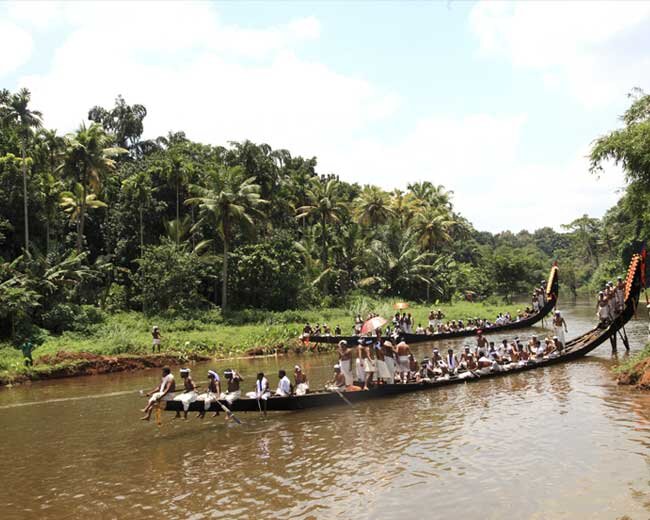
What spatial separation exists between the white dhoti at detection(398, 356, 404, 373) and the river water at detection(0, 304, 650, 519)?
105 cm

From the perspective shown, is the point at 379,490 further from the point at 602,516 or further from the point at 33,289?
the point at 33,289

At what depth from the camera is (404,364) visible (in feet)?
61.4

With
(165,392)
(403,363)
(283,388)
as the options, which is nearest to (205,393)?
(165,392)

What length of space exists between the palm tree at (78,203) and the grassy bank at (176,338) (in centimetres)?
748

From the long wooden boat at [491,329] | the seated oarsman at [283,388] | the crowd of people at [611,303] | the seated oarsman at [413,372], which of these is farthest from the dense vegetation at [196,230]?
the seated oarsman at [283,388]

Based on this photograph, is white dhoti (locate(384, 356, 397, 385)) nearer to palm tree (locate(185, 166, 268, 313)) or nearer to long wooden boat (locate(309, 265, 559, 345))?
long wooden boat (locate(309, 265, 559, 345))

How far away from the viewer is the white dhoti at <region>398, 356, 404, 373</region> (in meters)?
18.7

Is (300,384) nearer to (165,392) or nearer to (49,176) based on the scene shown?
(165,392)

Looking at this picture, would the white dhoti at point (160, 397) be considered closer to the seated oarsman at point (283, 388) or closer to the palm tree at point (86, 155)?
the seated oarsman at point (283, 388)

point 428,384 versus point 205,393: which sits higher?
point 205,393

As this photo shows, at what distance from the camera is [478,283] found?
61.9 metres

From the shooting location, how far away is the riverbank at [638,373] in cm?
1647

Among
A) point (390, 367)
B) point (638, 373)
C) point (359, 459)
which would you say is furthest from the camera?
point (390, 367)

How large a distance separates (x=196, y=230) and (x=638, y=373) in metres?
33.9
